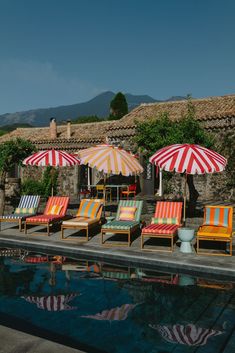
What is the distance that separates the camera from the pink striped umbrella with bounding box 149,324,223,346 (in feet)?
17.3

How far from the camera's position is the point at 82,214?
483 inches

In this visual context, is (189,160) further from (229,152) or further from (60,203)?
(229,152)

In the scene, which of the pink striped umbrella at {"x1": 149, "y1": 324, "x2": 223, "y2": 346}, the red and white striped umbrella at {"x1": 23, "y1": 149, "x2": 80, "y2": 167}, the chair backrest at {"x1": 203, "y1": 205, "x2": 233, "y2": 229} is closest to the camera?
the pink striped umbrella at {"x1": 149, "y1": 324, "x2": 223, "y2": 346}

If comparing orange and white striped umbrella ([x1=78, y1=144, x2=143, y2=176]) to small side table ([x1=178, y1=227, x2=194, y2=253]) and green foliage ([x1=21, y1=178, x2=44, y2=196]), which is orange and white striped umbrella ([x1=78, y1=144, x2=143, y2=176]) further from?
green foliage ([x1=21, y1=178, x2=44, y2=196])

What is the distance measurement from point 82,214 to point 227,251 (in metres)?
4.96

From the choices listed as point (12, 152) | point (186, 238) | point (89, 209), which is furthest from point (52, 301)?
point (12, 152)

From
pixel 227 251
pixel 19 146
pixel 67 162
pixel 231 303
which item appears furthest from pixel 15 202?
pixel 231 303

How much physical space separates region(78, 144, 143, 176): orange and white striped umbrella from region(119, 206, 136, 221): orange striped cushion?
119cm

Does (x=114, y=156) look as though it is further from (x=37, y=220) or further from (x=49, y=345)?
(x=49, y=345)

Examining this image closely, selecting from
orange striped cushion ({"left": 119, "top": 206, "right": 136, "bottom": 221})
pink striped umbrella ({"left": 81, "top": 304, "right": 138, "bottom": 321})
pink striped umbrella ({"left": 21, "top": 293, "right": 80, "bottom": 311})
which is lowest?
pink striped umbrella ({"left": 21, "top": 293, "right": 80, "bottom": 311})

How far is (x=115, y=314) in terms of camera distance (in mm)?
6250

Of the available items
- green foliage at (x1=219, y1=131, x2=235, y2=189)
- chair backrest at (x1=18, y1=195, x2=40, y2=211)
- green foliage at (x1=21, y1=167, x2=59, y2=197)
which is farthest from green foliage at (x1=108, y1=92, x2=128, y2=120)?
chair backrest at (x1=18, y1=195, x2=40, y2=211)

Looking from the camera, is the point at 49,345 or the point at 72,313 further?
the point at 72,313

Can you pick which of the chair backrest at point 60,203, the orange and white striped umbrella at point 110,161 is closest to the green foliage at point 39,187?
the chair backrest at point 60,203
